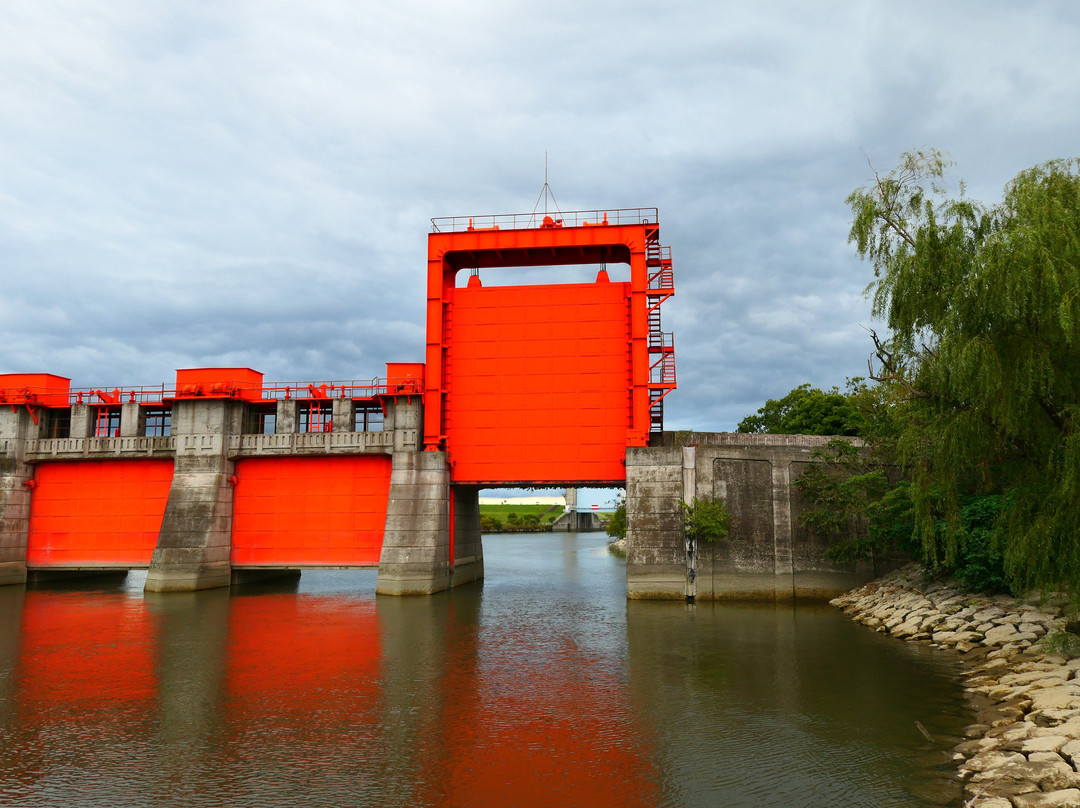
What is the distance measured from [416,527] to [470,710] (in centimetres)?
1990

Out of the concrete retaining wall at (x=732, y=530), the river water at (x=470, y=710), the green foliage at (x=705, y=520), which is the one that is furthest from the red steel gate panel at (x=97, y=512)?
the green foliage at (x=705, y=520)

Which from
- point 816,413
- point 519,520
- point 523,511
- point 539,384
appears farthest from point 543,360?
point 523,511

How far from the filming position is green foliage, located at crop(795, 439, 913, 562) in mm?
33500

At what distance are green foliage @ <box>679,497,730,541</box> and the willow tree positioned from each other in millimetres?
15396

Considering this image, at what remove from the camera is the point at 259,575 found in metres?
42.3

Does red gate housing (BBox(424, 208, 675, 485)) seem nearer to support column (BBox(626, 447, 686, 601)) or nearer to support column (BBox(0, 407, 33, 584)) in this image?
support column (BBox(626, 447, 686, 601))

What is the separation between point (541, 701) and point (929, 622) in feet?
52.3

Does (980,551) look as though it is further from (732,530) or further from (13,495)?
(13,495)

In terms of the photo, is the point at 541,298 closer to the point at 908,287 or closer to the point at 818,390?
the point at 908,287

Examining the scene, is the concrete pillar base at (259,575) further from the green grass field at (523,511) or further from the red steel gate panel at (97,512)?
the green grass field at (523,511)

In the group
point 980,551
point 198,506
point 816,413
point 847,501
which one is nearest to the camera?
point 980,551

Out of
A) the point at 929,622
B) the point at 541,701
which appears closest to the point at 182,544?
the point at 541,701

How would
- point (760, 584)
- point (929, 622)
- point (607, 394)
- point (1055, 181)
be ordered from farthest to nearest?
point (607, 394) < point (760, 584) < point (929, 622) < point (1055, 181)

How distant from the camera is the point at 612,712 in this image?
16594mm
